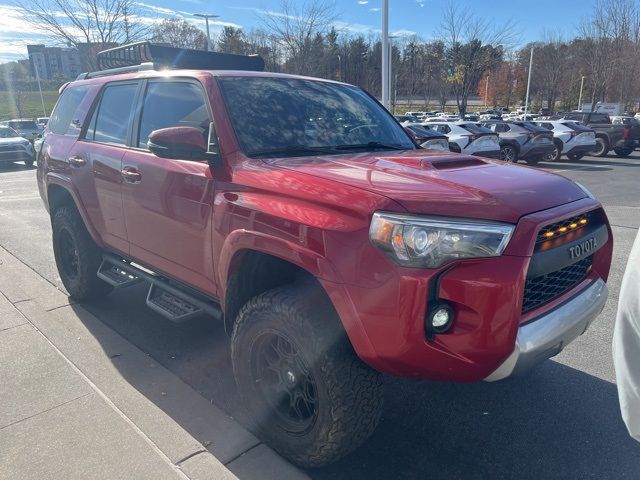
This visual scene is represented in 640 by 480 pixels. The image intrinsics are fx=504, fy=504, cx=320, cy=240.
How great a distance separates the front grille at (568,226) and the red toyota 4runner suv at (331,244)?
14 millimetres

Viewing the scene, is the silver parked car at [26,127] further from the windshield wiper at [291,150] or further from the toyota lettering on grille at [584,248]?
the toyota lettering on grille at [584,248]

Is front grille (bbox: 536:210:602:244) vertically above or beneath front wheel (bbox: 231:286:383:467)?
above

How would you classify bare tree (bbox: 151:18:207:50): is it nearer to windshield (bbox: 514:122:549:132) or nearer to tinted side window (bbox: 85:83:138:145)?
windshield (bbox: 514:122:549:132)

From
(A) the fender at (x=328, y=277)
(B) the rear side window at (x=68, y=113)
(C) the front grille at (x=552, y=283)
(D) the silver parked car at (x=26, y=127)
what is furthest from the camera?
(D) the silver parked car at (x=26, y=127)

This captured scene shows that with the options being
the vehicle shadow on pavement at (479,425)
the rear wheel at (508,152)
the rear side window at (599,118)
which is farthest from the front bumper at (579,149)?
the vehicle shadow on pavement at (479,425)

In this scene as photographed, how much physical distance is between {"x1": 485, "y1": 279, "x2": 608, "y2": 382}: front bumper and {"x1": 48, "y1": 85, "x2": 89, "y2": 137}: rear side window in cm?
403

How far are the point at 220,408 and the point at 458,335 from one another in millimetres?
1678

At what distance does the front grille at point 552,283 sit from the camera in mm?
2246

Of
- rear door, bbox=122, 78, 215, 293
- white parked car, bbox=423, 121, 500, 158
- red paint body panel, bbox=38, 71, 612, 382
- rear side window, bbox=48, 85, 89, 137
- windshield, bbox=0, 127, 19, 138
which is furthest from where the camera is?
windshield, bbox=0, 127, 19, 138

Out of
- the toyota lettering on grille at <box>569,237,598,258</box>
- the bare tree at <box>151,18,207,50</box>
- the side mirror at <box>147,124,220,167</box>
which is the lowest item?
the toyota lettering on grille at <box>569,237,598,258</box>

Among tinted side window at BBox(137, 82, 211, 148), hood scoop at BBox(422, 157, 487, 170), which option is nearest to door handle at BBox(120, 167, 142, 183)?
tinted side window at BBox(137, 82, 211, 148)

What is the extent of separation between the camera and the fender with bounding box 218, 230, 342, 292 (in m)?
2.18

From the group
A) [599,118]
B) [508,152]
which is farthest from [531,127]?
[599,118]

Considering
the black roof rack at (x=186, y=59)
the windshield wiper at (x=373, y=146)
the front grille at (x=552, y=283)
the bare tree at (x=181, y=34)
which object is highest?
the bare tree at (x=181, y=34)
